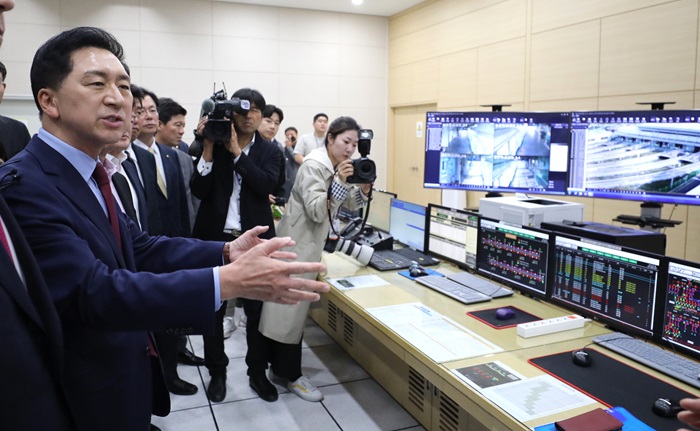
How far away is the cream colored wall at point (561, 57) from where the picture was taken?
4.18 metres

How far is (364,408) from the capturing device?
2.78m

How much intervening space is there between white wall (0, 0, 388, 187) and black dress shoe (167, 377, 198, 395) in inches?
201

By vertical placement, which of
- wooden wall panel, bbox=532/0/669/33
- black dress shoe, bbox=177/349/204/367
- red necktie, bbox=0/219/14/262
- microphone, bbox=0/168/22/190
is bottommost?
black dress shoe, bbox=177/349/204/367

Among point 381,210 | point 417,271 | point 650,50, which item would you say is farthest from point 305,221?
point 650,50

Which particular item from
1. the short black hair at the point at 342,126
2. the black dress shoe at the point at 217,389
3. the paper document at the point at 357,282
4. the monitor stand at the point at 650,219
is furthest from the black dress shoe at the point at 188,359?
the monitor stand at the point at 650,219

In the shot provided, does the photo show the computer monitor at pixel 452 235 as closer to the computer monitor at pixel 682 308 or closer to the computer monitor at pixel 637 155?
the computer monitor at pixel 637 155

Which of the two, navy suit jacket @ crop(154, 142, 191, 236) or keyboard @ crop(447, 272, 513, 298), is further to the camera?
navy suit jacket @ crop(154, 142, 191, 236)

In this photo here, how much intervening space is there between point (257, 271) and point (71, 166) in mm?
546

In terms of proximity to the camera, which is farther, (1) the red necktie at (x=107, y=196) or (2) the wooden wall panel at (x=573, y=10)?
(2) the wooden wall panel at (x=573, y=10)

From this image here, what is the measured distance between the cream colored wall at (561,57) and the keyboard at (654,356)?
2830 mm

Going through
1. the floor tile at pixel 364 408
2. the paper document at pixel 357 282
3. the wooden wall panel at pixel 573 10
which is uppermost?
the wooden wall panel at pixel 573 10

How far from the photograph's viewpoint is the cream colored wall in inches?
164

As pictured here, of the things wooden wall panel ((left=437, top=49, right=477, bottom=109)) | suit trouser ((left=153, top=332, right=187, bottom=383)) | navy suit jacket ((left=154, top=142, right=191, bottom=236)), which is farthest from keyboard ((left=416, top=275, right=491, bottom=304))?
wooden wall panel ((left=437, top=49, right=477, bottom=109))

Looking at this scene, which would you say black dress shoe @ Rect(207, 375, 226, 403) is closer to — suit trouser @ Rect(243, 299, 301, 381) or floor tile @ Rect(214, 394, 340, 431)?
floor tile @ Rect(214, 394, 340, 431)
